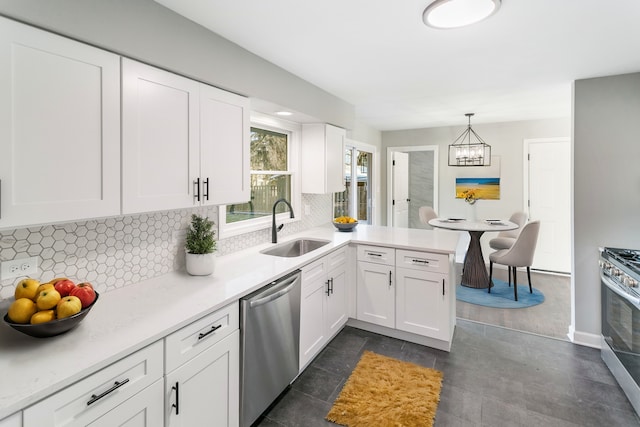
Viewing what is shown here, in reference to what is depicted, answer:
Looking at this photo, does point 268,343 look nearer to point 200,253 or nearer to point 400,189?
point 200,253

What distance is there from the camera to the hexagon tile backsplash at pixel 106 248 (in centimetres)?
144

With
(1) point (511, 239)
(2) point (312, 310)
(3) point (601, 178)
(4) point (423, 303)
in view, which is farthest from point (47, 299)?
(1) point (511, 239)

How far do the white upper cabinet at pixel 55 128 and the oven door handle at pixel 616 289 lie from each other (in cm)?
302

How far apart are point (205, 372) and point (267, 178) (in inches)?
76.1

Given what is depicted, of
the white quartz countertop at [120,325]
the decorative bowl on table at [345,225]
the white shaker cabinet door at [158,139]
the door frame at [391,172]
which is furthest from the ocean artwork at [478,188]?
the white shaker cabinet door at [158,139]

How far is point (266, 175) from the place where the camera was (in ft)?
10.2

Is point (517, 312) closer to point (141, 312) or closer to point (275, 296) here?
point (275, 296)

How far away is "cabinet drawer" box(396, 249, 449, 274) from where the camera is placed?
270 centimetres

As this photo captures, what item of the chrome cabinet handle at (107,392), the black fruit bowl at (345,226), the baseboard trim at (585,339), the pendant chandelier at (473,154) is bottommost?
the baseboard trim at (585,339)

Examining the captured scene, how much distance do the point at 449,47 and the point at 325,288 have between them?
2027 millimetres

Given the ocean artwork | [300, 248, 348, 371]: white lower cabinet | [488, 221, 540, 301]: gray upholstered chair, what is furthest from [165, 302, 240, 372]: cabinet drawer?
the ocean artwork

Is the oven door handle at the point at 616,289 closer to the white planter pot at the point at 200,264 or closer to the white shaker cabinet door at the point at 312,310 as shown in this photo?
the white shaker cabinet door at the point at 312,310

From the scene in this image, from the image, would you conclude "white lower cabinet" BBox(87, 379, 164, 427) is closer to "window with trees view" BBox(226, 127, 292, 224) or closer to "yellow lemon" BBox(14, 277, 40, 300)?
"yellow lemon" BBox(14, 277, 40, 300)

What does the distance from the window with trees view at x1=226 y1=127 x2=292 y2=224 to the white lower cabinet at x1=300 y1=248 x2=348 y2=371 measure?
2.64ft
